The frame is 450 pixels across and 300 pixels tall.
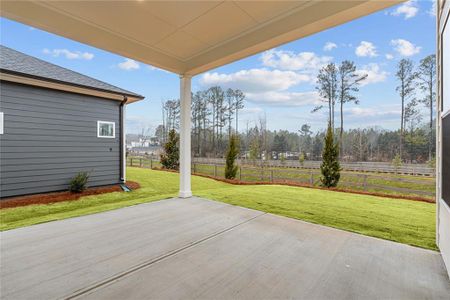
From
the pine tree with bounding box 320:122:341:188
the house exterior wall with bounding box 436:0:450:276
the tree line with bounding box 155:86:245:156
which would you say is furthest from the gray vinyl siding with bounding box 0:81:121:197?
the tree line with bounding box 155:86:245:156

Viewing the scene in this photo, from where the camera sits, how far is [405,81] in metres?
9.62

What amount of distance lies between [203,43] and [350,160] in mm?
11866

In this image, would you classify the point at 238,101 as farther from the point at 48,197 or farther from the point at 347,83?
the point at 48,197

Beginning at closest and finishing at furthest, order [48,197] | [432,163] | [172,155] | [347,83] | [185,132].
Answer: [185,132] < [48,197] < [432,163] < [172,155] < [347,83]

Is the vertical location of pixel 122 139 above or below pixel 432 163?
above

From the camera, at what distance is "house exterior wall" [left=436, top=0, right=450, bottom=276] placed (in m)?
1.57

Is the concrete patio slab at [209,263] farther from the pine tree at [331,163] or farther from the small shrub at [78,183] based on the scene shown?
the pine tree at [331,163]

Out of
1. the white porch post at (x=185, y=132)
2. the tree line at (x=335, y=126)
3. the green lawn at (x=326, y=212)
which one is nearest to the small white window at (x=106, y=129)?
the green lawn at (x=326, y=212)

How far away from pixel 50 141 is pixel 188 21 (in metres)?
4.48

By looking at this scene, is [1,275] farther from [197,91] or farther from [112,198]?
[197,91]

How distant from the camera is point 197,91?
1500 centimetres

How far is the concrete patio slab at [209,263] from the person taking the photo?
1.37 meters

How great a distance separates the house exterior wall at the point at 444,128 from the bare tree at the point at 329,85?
1051 centimetres

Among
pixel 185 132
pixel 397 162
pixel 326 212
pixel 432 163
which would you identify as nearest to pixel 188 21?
pixel 185 132
